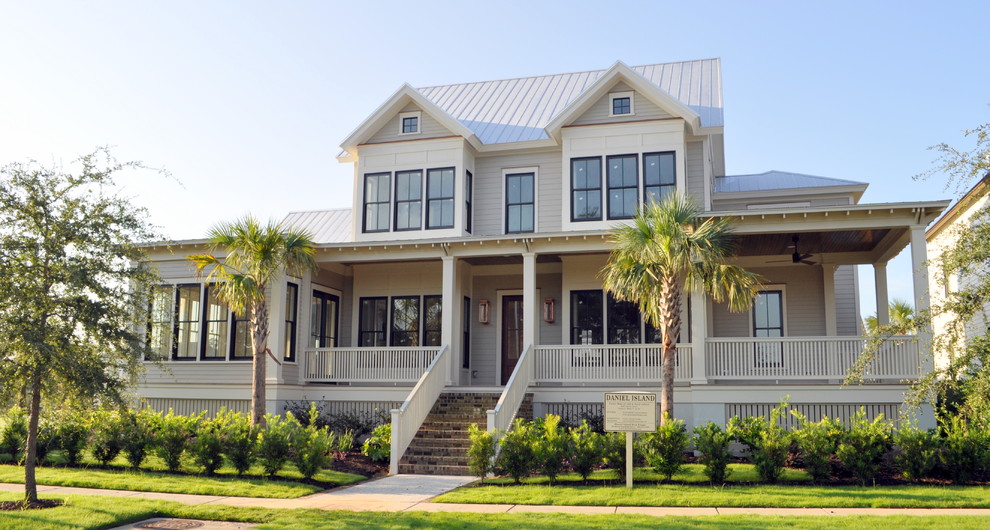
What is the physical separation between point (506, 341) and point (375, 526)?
11.7 metres

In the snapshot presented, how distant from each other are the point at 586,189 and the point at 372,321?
665 cm

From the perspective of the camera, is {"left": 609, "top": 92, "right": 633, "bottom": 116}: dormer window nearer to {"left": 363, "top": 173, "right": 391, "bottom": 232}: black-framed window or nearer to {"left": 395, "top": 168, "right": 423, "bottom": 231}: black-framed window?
{"left": 395, "top": 168, "right": 423, "bottom": 231}: black-framed window

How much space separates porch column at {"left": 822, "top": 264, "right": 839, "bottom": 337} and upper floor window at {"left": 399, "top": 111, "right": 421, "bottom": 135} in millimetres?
10623

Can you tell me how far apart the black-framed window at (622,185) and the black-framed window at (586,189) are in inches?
10.3

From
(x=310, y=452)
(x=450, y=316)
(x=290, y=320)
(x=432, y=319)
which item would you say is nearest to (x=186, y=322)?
(x=290, y=320)

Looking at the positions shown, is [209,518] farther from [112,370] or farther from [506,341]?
[506,341]

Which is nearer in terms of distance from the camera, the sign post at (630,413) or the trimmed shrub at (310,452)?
the sign post at (630,413)

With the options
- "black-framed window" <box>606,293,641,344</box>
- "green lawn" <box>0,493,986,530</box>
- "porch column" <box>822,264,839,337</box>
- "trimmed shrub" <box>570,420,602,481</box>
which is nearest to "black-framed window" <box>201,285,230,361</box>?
"green lawn" <box>0,493,986,530</box>

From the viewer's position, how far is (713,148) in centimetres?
2269

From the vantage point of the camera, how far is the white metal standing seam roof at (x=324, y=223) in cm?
2511

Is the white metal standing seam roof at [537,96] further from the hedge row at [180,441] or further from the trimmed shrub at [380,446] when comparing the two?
the hedge row at [180,441]

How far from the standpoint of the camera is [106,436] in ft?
48.0

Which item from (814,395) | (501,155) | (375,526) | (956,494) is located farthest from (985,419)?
(501,155)

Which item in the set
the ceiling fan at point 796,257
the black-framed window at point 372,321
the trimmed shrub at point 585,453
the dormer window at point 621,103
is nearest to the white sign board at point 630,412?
the trimmed shrub at point 585,453
